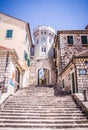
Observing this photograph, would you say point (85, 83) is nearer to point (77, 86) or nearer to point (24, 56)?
point (77, 86)

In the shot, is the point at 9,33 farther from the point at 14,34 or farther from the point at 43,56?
the point at 43,56

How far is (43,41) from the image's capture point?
23906 mm

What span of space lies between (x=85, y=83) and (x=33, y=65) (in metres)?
12.3

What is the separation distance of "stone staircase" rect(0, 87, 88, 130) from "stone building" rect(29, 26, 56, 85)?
11.6m

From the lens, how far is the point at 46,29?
24.4 m

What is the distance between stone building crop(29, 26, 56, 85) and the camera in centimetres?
2034

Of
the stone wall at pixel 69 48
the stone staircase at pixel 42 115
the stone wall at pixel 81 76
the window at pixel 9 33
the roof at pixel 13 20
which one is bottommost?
the stone staircase at pixel 42 115

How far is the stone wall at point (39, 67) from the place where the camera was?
65.5 feet

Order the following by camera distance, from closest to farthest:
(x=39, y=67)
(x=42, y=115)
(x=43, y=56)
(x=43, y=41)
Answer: (x=42, y=115) < (x=39, y=67) < (x=43, y=56) < (x=43, y=41)

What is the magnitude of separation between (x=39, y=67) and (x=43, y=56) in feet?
9.32

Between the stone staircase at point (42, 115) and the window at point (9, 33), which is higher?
the window at point (9, 33)

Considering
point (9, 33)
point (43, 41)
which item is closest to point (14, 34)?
point (9, 33)

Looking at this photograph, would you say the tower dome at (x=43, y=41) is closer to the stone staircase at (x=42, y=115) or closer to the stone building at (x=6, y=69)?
the stone building at (x=6, y=69)

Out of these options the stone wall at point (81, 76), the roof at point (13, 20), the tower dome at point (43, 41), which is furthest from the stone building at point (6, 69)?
the tower dome at point (43, 41)
